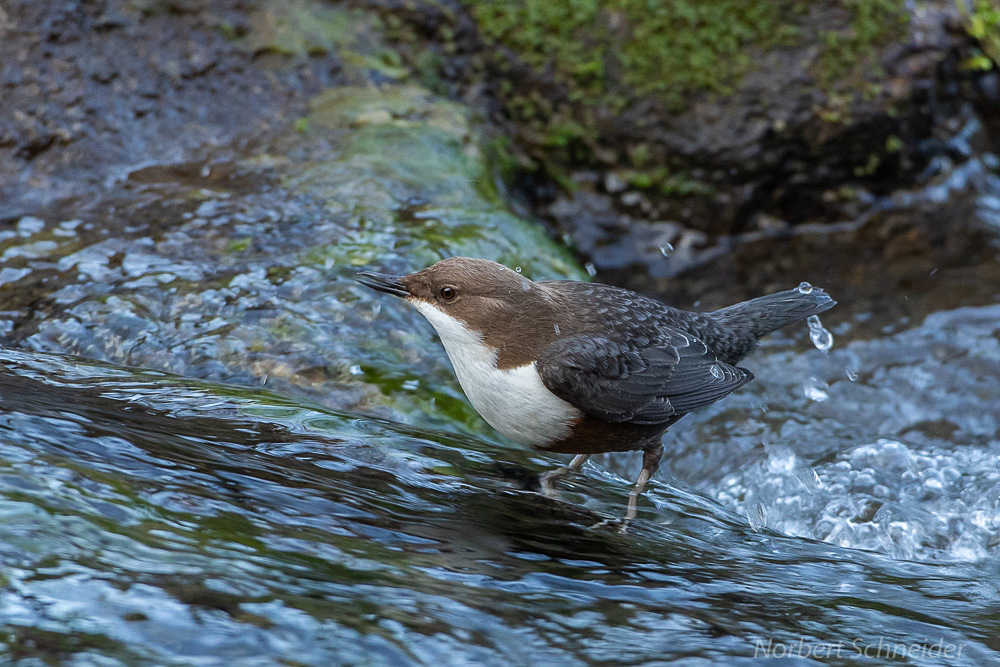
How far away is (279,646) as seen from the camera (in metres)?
2.01

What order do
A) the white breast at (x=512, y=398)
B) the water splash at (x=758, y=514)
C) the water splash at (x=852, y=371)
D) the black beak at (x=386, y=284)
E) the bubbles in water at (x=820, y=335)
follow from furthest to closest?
the bubbles in water at (x=820, y=335), the water splash at (x=852, y=371), the water splash at (x=758, y=514), the black beak at (x=386, y=284), the white breast at (x=512, y=398)

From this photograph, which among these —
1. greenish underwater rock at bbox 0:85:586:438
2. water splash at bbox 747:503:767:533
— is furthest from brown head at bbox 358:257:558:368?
water splash at bbox 747:503:767:533

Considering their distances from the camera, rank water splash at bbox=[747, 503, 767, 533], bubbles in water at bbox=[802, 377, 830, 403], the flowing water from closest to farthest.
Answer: the flowing water → water splash at bbox=[747, 503, 767, 533] → bubbles in water at bbox=[802, 377, 830, 403]

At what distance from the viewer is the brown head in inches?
135

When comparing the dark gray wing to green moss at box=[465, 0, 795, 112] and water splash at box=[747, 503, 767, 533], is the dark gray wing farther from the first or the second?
green moss at box=[465, 0, 795, 112]

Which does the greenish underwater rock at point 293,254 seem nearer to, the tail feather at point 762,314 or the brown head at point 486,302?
the brown head at point 486,302

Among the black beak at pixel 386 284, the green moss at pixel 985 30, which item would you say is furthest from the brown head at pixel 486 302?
the green moss at pixel 985 30

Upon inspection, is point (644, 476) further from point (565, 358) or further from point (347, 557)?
point (347, 557)

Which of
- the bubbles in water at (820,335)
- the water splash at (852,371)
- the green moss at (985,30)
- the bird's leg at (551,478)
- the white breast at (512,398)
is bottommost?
Answer: the bird's leg at (551,478)

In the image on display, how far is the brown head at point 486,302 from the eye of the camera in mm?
3441

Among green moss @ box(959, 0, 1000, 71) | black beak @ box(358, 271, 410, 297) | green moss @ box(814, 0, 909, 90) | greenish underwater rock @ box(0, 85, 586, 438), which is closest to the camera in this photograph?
black beak @ box(358, 271, 410, 297)

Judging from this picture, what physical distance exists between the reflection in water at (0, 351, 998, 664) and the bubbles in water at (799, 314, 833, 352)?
7.14 ft

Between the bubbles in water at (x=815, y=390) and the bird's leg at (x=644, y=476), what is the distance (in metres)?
1.70

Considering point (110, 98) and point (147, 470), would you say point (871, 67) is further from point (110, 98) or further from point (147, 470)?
point (147, 470)
